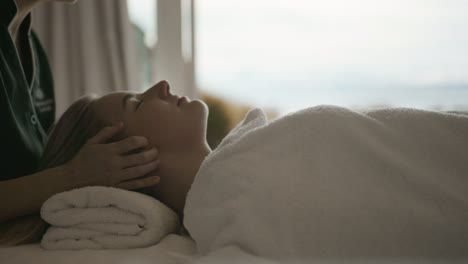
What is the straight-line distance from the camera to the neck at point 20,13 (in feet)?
4.59

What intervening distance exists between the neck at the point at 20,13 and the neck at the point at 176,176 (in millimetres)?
725

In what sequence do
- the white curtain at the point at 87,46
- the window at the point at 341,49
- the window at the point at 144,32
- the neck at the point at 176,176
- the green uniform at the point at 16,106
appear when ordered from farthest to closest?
the window at the point at 144,32 → the window at the point at 341,49 → the white curtain at the point at 87,46 → the green uniform at the point at 16,106 → the neck at the point at 176,176

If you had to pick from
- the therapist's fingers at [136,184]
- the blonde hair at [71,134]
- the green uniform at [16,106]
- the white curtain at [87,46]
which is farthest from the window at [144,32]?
the therapist's fingers at [136,184]

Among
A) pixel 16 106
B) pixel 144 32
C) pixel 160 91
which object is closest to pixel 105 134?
pixel 160 91

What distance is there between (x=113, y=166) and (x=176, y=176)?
16 cm

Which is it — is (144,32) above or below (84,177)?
above

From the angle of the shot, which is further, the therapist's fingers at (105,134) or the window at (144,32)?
the window at (144,32)

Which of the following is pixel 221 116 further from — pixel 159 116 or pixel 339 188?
pixel 339 188

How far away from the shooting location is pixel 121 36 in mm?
2307

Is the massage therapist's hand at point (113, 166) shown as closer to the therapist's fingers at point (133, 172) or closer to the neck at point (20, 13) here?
the therapist's fingers at point (133, 172)

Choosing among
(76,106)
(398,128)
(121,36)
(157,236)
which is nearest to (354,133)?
(398,128)

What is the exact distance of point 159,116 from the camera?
1.11 metres

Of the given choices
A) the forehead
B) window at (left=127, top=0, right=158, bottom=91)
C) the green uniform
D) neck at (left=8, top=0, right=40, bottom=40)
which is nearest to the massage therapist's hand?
the forehead

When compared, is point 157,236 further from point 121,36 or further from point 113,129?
point 121,36
